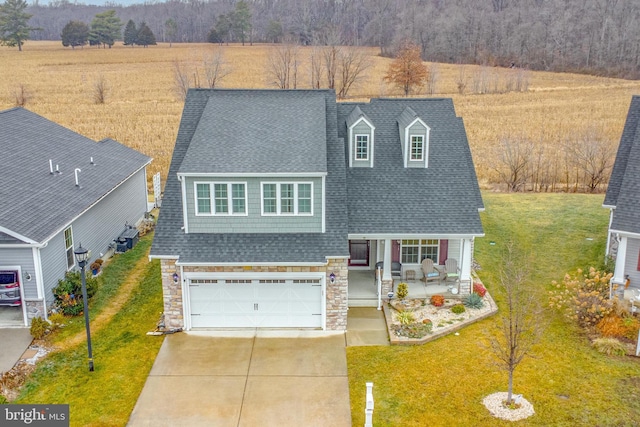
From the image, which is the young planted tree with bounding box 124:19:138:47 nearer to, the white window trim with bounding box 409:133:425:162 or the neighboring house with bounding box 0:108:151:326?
the neighboring house with bounding box 0:108:151:326

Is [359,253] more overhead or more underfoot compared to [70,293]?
more overhead

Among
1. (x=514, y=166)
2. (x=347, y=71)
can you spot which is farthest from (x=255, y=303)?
(x=347, y=71)

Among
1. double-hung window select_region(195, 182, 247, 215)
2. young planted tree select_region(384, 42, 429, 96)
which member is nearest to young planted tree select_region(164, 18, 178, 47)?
young planted tree select_region(384, 42, 429, 96)

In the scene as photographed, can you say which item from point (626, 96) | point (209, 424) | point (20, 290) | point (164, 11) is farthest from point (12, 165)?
point (164, 11)

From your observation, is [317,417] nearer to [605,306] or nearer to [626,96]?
[605,306]

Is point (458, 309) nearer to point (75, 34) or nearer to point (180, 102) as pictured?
point (180, 102)

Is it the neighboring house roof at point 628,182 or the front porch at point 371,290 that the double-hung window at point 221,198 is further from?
the neighboring house roof at point 628,182
